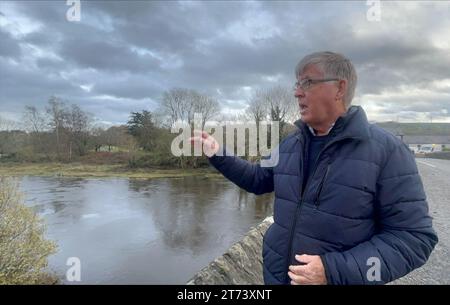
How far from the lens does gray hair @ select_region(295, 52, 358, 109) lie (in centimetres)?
155

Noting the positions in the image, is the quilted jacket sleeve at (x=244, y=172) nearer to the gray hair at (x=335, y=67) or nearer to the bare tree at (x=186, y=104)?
the gray hair at (x=335, y=67)

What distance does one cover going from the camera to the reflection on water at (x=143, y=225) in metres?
11.5

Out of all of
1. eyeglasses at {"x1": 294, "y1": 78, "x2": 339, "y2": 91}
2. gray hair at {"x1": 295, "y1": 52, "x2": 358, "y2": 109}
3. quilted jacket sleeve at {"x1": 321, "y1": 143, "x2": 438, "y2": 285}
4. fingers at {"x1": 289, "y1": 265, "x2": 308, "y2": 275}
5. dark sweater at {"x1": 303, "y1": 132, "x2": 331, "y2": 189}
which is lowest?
fingers at {"x1": 289, "y1": 265, "x2": 308, "y2": 275}

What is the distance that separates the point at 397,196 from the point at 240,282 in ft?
7.28

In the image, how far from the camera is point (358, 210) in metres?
1.45

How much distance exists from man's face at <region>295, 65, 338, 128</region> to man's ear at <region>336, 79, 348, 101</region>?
19mm

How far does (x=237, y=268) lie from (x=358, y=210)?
218cm

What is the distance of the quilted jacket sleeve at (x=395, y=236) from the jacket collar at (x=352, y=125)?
0.16m

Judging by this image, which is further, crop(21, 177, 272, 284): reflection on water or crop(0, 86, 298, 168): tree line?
crop(0, 86, 298, 168): tree line

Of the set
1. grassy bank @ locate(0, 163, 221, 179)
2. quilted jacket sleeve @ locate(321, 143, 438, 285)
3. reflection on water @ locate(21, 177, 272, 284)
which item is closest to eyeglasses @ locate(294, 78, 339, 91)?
quilted jacket sleeve @ locate(321, 143, 438, 285)

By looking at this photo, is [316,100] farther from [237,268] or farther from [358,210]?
[237,268]

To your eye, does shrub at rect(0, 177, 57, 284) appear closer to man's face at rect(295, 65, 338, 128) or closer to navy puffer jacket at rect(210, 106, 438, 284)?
navy puffer jacket at rect(210, 106, 438, 284)

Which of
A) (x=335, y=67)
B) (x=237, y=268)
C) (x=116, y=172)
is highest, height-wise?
(x=335, y=67)

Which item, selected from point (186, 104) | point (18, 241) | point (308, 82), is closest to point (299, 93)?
point (308, 82)
